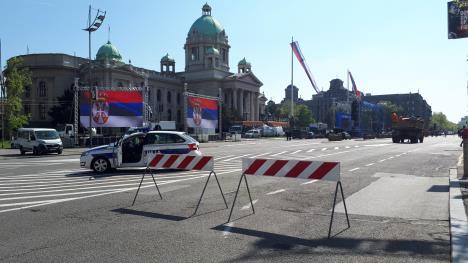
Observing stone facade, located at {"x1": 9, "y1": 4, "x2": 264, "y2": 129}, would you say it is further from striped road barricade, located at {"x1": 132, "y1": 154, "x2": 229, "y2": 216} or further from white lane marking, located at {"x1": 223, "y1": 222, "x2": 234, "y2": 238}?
white lane marking, located at {"x1": 223, "y1": 222, "x2": 234, "y2": 238}

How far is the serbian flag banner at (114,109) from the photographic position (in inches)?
1735

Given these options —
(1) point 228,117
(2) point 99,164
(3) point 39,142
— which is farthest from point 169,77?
(2) point 99,164

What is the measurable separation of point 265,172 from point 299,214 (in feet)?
3.32

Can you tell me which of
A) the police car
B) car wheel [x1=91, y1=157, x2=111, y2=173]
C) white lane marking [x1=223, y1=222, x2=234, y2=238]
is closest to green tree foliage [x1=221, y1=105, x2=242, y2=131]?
the police car

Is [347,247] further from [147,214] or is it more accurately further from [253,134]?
[253,134]

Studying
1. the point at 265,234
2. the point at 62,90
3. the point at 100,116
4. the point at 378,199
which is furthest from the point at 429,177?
the point at 62,90

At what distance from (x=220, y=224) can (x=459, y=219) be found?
4073mm

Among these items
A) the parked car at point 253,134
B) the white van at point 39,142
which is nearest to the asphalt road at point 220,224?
the white van at point 39,142

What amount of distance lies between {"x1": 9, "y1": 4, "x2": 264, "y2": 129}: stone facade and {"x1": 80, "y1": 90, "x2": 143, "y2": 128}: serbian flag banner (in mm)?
49142

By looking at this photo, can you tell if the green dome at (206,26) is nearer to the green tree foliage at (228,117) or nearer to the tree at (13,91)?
the green tree foliage at (228,117)

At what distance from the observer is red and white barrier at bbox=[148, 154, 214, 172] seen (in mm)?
9781

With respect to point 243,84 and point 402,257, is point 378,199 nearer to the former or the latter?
point 402,257

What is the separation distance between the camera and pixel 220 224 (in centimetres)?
785

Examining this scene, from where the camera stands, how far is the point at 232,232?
23.9ft
